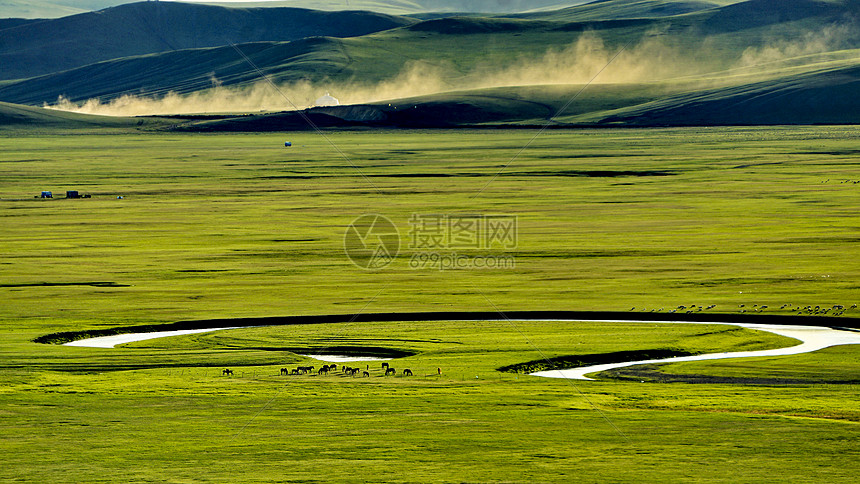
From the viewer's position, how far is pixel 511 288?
174ft

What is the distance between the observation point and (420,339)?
4138cm

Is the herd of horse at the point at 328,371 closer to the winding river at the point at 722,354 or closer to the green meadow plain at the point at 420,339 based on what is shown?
the green meadow plain at the point at 420,339

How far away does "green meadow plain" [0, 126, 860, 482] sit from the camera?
25.1 m

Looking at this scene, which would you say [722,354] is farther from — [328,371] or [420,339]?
[328,371]

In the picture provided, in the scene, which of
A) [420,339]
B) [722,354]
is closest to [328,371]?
[420,339]

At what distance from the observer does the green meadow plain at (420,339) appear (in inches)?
987

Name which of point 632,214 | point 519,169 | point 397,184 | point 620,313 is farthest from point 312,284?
point 519,169

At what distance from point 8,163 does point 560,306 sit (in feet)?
420

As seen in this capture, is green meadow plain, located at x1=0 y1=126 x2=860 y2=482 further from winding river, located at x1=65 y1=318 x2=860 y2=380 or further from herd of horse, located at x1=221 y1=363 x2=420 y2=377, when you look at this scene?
winding river, located at x1=65 y1=318 x2=860 y2=380

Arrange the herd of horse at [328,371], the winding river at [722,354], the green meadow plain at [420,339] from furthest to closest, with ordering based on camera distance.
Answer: the winding river at [722,354] → the herd of horse at [328,371] → the green meadow plain at [420,339]

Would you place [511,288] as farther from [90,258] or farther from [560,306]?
[90,258]

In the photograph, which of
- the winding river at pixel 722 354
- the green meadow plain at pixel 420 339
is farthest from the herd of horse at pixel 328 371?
the winding river at pixel 722 354

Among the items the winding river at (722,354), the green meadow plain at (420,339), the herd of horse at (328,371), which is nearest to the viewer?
the green meadow plain at (420,339)

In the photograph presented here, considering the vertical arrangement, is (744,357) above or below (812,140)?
below
